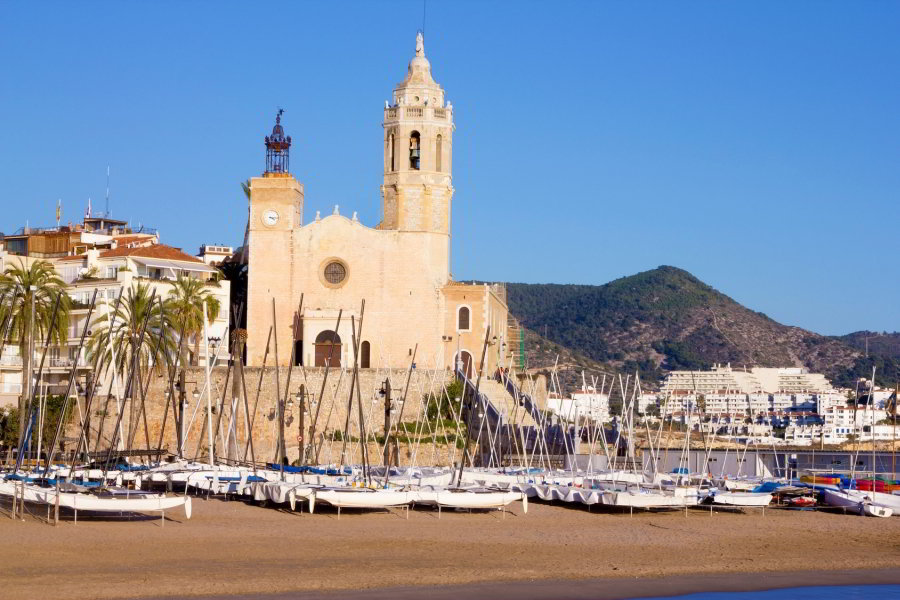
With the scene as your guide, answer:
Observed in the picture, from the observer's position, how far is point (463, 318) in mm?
72312

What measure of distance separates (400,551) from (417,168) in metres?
45.0

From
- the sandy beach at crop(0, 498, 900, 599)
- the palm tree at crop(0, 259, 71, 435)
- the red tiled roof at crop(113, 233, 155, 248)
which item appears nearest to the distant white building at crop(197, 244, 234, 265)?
the red tiled roof at crop(113, 233, 155, 248)

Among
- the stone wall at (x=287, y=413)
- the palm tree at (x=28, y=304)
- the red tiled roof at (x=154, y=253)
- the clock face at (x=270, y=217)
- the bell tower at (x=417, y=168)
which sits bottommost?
the stone wall at (x=287, y=413)

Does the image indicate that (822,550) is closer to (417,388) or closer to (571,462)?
(571,462)

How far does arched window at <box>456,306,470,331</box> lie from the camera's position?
7212 centimetres

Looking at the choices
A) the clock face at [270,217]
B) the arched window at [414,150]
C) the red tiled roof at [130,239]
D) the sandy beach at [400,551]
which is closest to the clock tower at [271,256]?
the clock face at [270,217]

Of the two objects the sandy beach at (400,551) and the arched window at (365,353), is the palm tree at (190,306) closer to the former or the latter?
the arched window at (365,353)

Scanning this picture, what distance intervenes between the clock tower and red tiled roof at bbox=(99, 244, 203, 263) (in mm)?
5769

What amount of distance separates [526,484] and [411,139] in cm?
3278

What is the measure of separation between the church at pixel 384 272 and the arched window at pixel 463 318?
52 millimetres

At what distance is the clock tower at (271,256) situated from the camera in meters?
71.5

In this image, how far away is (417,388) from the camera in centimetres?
6631

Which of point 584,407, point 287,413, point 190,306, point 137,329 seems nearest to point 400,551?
point 137,329

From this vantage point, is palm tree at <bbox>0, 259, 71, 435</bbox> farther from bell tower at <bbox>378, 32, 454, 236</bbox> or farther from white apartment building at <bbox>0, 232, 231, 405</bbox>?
bell tower at <bbox>378, 32, 454, 236</bbox>
